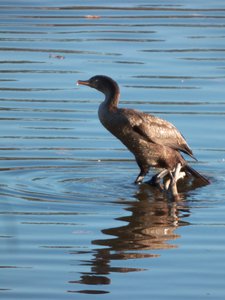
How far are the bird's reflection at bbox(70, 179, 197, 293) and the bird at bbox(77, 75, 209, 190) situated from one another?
0.55 meters

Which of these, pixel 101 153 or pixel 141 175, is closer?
pixel 141 175

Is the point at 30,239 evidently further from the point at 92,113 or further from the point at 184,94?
the point at 184,94

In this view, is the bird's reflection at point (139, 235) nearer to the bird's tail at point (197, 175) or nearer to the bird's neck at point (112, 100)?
the bird's tail at point (197, 175)

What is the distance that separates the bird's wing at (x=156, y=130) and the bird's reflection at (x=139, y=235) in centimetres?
65

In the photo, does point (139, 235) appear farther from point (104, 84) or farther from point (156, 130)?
point (104, 84)

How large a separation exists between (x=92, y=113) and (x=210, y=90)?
206cm

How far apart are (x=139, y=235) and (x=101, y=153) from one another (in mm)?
3230

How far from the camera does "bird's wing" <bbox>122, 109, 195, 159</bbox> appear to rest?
13359 millimetres

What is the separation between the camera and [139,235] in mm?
11062

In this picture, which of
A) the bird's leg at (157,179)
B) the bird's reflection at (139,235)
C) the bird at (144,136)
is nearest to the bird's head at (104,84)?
the bird at (144,136)

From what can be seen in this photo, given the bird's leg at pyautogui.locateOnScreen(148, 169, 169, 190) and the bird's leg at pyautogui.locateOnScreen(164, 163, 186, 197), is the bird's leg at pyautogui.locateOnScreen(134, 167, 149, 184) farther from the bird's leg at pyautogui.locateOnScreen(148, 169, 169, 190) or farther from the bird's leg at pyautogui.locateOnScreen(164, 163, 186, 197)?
the bird's leg at pyautogui.locateOnScreen(164, 163, 186, 197)

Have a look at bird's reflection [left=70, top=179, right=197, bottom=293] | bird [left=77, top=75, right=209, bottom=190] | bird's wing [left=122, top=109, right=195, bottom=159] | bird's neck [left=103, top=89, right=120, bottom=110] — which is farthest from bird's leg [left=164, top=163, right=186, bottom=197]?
bird's neck [left=103, top=89, right=120, bottom=110]

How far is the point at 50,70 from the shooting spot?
18219mm

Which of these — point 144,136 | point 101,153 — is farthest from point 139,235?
point 101,153
